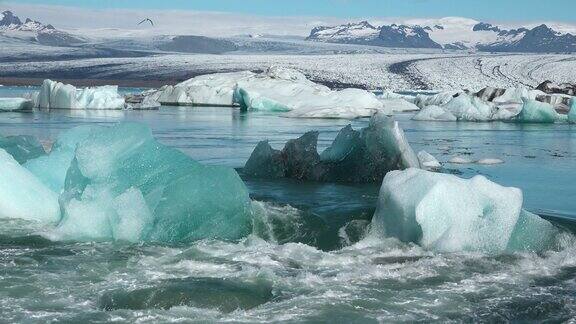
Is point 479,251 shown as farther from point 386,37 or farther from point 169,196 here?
point 386,37

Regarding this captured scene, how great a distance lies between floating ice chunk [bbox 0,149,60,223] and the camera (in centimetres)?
615

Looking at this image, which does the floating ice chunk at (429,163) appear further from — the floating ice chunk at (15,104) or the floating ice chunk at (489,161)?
the floating ice chunk at (15,104)

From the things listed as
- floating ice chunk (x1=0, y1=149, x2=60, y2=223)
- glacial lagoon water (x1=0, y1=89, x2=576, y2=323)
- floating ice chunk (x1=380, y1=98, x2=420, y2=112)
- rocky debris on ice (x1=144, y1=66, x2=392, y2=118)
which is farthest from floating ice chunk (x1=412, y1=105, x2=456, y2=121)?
floating ice chunk (x1=0, y1=149, x2=60, y2=223)

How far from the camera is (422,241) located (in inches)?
211

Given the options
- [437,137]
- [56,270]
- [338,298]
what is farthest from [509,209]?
[437,137]

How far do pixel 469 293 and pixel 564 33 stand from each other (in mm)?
159654

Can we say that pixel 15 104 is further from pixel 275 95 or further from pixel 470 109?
pixel 470 109

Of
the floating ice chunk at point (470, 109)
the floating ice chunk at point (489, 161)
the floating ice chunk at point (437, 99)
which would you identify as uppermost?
the floating ice chunk at point (489, 161)

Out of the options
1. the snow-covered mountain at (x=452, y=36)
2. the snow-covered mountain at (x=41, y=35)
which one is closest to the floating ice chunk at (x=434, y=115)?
the snow-covered mountain at (x=41, y=35)

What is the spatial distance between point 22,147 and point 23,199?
6.78ft

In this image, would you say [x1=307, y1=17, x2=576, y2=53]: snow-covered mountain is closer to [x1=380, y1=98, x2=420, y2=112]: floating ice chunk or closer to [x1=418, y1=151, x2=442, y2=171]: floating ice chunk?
[x1=380, y1=98, x2=420, y2=112]: floating ice chunk

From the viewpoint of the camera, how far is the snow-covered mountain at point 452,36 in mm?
146750

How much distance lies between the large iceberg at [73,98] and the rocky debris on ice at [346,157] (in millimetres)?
14825

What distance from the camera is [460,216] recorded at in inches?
209
